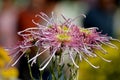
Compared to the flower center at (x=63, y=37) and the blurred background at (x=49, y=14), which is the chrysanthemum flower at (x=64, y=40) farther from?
the blurred background at (x=49, y=14)

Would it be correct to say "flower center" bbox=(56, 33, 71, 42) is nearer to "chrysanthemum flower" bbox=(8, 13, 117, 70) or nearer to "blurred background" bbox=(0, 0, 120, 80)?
"chrysanthemum flower" bbox=(8, 13, 117, 70)

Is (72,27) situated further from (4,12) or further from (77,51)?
(4,12)

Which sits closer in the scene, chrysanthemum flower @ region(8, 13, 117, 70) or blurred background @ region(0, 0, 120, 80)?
chrysanthemum flower @ region(8, 13, 117, 70)

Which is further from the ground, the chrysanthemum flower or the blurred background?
the chrysanthemum flower

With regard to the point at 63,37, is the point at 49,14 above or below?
below

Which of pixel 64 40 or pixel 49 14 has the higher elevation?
pixel 64 40

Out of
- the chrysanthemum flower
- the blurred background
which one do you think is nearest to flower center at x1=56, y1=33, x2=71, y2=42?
the chrysanthemum flower

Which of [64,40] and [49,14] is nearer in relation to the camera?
[64,40]

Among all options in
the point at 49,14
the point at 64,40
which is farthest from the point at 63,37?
the point at 49,14

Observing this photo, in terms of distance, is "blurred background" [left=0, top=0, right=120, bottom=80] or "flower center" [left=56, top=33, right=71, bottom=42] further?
"blurred background" [left=0, top=0, right=120, bottom=80]

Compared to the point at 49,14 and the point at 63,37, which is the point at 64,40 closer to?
the point at 63,37

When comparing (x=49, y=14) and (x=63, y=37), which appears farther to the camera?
(x=49, y=14)

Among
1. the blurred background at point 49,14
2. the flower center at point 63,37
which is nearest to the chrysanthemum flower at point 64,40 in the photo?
the flower center at point 63,37
